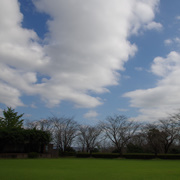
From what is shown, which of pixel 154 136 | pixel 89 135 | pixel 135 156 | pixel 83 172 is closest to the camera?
pixel 83 172

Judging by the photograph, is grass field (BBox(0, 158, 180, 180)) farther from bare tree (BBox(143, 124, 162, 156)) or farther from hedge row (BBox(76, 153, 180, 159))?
bare tree (BBox(143, 124, 162, 156))

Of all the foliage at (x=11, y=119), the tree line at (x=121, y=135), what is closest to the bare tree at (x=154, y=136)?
the tree line at (x=121, y=135)

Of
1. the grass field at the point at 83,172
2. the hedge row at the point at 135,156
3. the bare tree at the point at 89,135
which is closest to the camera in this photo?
the grass field at the point at 83,172

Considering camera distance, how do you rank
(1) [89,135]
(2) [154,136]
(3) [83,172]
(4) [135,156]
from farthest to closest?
(1) [89,135], (2) [154,136], (4) [135,156], (3) [83,172]

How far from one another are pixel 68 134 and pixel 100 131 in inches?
298

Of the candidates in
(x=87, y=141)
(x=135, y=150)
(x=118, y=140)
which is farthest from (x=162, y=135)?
(x=87, y=141)

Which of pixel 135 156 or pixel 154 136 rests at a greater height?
pixel 154 136

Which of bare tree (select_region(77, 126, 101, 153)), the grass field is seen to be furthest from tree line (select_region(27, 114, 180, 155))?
the grass field

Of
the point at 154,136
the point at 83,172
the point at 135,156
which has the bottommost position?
the point at 135,156

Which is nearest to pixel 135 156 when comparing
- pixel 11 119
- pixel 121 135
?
pixel 121 135

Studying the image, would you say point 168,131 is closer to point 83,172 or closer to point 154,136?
point 154,136

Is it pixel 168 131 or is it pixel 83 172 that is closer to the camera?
pixel 83 172

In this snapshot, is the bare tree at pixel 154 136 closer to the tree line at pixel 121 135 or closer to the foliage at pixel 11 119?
the tree line at pixel 121 135

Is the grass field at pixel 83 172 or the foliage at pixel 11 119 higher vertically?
the foliage at pixel 11 119
